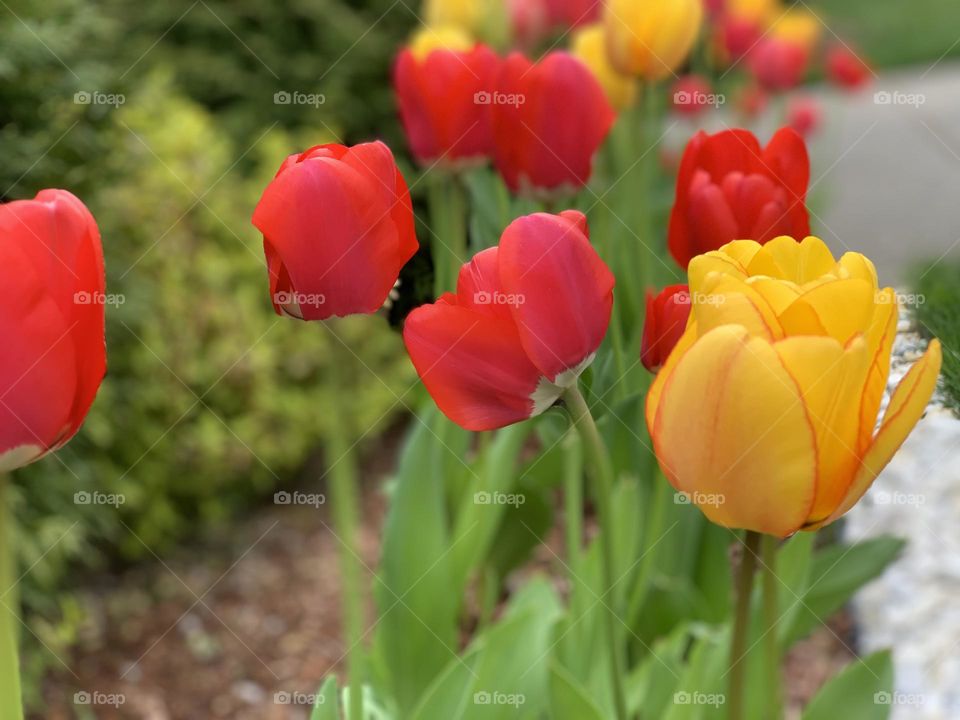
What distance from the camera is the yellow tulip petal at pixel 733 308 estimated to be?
2.58 feet

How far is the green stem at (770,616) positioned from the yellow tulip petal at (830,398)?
115 millimetres

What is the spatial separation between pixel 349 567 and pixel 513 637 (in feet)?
1.17

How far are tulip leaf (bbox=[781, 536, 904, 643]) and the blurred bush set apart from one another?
1299mm

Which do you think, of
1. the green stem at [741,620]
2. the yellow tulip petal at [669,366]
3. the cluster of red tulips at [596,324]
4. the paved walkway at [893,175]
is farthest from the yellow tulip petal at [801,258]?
the paved walkway at [893,175]

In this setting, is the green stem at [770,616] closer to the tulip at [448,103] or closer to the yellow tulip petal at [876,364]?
the yellow tulip petal at [876,364]

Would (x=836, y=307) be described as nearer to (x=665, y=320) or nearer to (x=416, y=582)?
(x=665, y=320)

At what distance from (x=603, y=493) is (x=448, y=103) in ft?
1.97

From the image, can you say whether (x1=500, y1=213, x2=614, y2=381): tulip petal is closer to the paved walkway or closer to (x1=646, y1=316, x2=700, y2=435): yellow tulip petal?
(x1=646, y1=316, x2=700, y2=435): yellow tulip petal

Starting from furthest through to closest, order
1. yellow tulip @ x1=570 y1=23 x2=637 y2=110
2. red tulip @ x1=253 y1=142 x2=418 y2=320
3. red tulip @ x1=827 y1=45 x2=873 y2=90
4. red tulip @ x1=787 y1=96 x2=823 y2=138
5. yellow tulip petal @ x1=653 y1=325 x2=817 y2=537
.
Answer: red tulip @ x1=827 y1=45 x2=873 y2=90 < red tulip @ x1=787 y1=96 x2=823 y2=138 < yellow tulip @ x1=570 y1=23 x2=637 y2=110 < red tulip @ x1=253 y1=142 x2=418 y2=320 < yellow tulip petal @ x1=653 y1=325 x2=817 y2=537

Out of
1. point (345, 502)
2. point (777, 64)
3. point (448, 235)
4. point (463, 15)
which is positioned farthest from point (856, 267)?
point (777, 64)

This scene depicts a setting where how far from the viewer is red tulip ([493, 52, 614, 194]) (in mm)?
1335

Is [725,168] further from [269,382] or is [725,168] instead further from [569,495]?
[269,382]

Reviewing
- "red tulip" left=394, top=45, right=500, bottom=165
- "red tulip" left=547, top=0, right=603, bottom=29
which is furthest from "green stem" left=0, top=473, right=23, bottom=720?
"red tulip" left=547, top=0, right=603, bottom=29

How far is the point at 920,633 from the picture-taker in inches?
80.5
